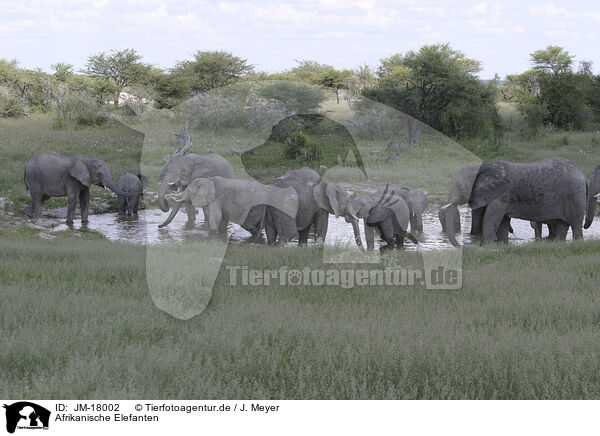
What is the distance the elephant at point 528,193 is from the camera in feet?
40.8

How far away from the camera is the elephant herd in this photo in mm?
11352

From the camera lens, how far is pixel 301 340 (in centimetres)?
548

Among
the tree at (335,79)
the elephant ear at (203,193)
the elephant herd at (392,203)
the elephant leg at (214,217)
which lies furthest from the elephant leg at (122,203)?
the tree at (335,79)

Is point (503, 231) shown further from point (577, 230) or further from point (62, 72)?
point (62, 72)

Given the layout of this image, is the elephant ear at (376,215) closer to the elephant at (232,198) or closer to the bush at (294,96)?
the elephant at (232,198)

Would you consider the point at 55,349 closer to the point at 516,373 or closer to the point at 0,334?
the point at 0,334

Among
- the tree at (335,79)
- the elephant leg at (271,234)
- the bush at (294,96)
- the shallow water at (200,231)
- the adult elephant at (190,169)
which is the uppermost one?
the tree at (335,79)

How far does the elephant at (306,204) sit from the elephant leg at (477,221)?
3.52 m

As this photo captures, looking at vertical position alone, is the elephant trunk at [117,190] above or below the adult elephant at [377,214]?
below

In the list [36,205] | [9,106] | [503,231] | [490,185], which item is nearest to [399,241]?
[490,185]

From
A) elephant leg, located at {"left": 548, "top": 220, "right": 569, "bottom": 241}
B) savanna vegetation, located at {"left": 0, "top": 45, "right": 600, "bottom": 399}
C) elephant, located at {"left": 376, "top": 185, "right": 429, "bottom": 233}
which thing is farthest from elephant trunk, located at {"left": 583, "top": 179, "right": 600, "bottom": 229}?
elephant, located at {"left": 376, "top": 185, "right": 429, "bottom": 233}

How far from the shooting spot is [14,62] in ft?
188
